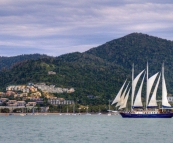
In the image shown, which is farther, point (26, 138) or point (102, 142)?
point (26, 138)

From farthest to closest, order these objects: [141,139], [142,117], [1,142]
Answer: [142,117] → [141,139] → [1,142]

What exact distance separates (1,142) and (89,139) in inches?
407

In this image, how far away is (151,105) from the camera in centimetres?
13100

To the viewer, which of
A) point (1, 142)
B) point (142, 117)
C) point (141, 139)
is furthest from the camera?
point (142, 117)

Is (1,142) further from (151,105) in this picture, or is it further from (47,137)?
(151,105)

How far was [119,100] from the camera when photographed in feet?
442

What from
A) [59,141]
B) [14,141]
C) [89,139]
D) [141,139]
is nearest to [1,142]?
[14,141]

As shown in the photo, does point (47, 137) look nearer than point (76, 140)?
No

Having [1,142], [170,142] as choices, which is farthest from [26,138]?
[170,142]

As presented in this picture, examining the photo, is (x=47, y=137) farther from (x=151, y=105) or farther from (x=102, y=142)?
(x=151, y=105)

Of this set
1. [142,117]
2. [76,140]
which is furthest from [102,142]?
[142,117]

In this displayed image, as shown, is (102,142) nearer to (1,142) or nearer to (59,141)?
(59,141)

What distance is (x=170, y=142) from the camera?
188ft

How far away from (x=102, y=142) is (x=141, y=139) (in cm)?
580
